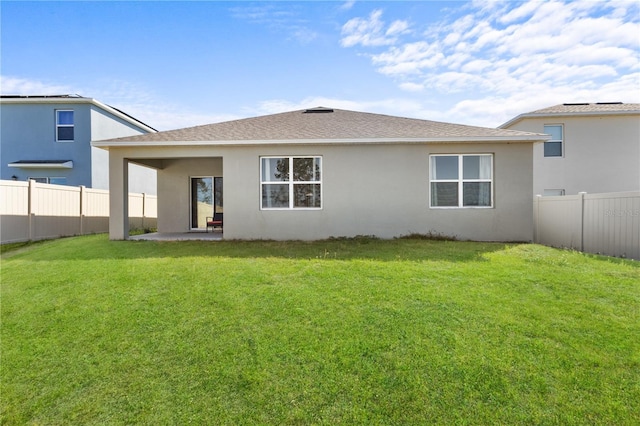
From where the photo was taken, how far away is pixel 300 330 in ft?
13.8

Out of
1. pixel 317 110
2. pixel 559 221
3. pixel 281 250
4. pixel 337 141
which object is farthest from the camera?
pixel 317 110

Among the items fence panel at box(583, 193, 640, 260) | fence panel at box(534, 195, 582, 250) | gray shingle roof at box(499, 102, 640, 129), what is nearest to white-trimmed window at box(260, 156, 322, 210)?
fence panel at box(534, 195, 582, 250)

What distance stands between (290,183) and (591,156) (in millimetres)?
14240

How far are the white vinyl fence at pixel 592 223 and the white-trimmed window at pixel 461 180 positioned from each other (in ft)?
6.45

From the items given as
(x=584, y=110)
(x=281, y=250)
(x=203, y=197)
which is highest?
(x=584, y=110)

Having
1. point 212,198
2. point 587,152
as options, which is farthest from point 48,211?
point 587,152

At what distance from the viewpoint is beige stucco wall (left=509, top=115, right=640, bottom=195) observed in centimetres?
1540

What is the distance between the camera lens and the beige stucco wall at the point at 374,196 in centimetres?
1005

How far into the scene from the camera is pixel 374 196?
10188mm

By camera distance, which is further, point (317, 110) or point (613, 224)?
point (317, 110)

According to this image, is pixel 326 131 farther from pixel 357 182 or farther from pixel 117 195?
pixel 117 195

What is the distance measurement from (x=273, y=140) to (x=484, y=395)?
26.7 ft

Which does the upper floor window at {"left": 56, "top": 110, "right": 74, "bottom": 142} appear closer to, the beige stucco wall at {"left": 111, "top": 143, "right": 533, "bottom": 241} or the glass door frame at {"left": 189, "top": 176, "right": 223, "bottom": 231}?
the glass door frame at {"left": 189, "top": 176, "right": 223, "bottom": 231}

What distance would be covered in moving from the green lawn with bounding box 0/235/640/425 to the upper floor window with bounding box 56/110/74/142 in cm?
1354
